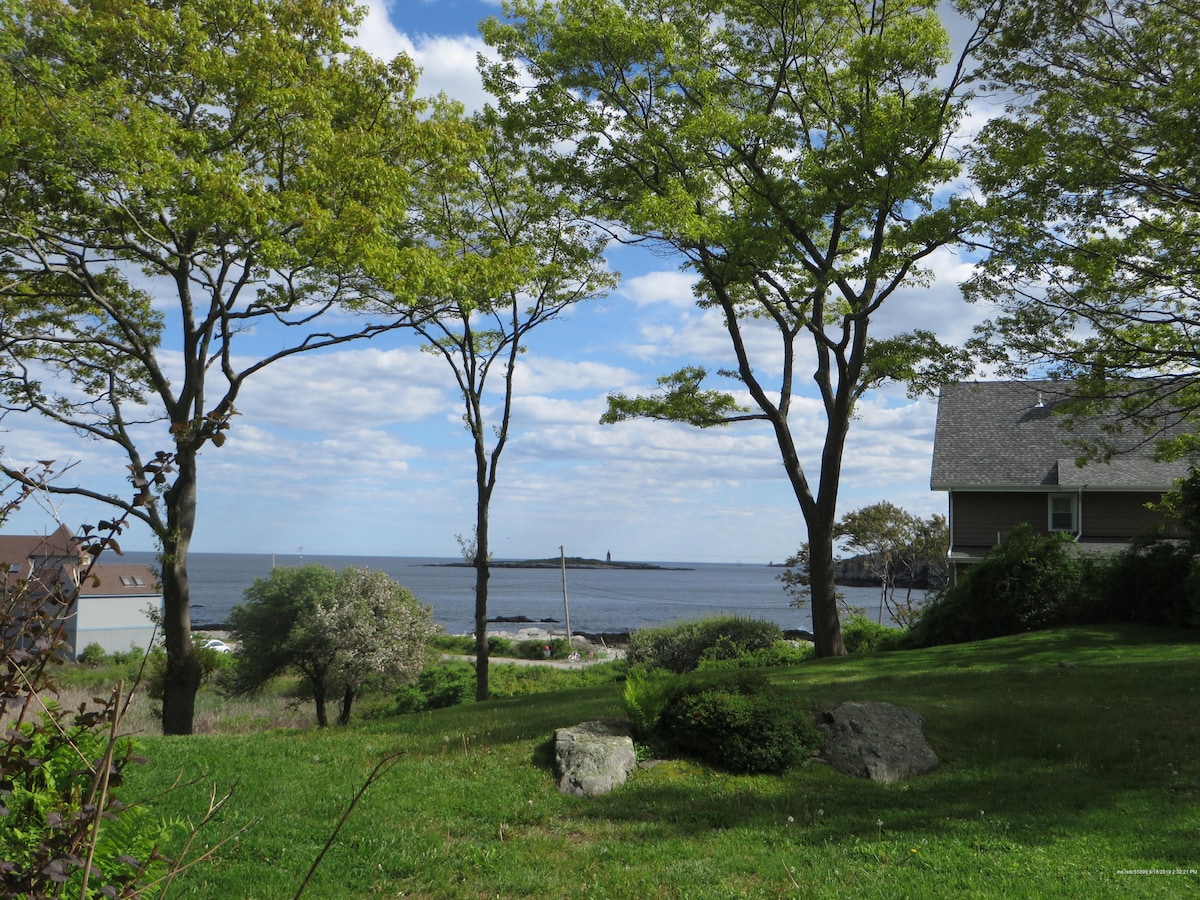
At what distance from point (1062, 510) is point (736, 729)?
25.0 m

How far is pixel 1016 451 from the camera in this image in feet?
105

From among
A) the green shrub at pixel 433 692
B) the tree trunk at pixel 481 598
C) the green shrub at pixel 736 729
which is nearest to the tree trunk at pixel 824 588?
the tree trunk at pixel 481 598

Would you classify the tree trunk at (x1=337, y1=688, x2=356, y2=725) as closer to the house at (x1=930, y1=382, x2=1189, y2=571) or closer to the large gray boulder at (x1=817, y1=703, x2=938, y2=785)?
the house at (x1=930, y1=382, x2=1189, y2=571)

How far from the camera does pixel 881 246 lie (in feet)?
62.2

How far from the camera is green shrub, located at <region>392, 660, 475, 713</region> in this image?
28.6 metres

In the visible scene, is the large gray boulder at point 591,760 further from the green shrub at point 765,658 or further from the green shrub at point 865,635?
the green shrub at point 865,635

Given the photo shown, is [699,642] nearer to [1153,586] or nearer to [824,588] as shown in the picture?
[824,588]

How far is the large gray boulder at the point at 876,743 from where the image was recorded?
33.1 feet

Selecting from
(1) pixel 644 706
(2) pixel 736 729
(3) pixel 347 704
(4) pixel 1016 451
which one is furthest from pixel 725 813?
(4) pixel 1016 451

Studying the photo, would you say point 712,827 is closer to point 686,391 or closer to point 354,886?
point 354,886

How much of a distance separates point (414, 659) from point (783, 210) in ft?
62.2

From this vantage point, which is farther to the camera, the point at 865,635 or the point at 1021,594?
the point at 865,635

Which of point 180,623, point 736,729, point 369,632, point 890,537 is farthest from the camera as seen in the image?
point 890,537

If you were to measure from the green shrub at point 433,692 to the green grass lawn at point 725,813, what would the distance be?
1577 cm
